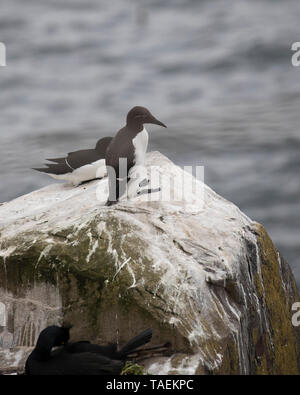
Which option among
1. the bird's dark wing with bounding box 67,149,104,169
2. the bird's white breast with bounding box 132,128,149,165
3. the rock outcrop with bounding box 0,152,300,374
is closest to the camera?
the rock outcrop with bounding box 0,152,300,374

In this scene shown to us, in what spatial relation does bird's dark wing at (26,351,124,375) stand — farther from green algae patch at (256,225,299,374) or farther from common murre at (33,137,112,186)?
common murre at (33,137,112,186)

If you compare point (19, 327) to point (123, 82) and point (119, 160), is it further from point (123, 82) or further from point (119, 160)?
point (123, 82)

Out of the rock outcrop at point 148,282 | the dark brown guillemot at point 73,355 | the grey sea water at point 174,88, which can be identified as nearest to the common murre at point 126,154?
the rock outcrop at point 148,282

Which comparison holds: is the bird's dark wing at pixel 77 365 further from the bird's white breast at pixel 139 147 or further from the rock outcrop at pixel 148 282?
the bird's white breast at pixel 139 147

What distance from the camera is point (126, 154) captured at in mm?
7141

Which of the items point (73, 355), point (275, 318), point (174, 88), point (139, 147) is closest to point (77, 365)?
point (73, 355)

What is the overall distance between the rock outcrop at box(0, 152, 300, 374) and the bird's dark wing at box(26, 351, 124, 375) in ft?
1.10

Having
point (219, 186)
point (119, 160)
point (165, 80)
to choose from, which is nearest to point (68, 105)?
point (165, 80)

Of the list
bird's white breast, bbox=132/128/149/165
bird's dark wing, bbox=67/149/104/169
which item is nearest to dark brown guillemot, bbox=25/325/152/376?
bird's white breast, bbox=132/128/149/165

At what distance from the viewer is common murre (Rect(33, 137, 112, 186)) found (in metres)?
8.20

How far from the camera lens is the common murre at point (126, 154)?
690 cm

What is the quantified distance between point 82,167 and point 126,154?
121 centimetres

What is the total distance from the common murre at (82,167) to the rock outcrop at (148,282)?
127 centimetres

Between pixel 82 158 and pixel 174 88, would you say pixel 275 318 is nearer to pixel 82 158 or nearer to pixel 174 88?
pixel 82 158
